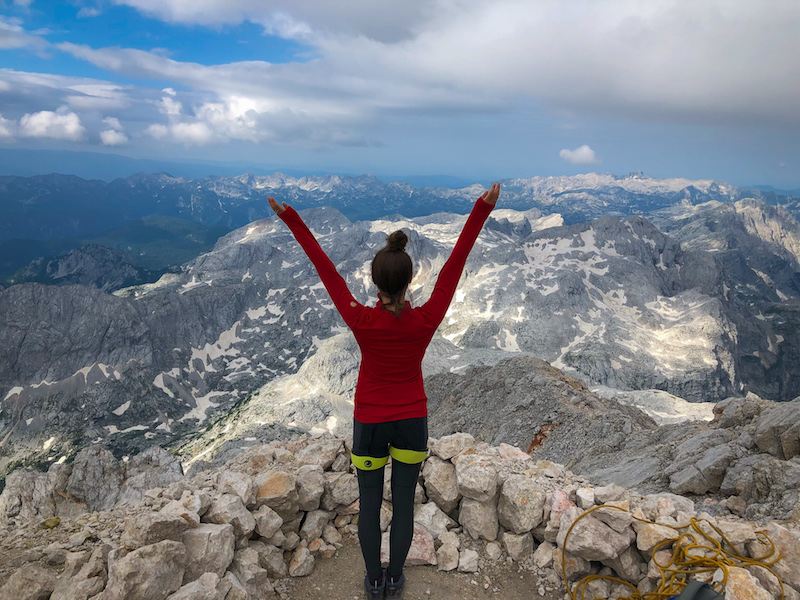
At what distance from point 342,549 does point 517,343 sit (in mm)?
176908

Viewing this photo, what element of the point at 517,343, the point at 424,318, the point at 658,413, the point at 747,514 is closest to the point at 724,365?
the point at 517,343

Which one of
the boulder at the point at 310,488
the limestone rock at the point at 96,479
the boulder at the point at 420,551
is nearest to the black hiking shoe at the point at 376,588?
the boulder at the point at 420,551

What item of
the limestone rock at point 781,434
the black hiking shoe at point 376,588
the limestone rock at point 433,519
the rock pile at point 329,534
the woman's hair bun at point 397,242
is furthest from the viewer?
the limestone rock at point 781,434

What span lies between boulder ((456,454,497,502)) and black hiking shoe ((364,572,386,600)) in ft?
7.96

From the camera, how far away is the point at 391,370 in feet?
18.1

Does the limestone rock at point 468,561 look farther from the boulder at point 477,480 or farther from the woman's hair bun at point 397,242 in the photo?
the woman's hair bun at point 397,242

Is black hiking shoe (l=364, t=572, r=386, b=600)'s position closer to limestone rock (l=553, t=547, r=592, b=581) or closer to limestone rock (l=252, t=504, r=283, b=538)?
limestone rock (l=252, t=504, r=283, b=538)

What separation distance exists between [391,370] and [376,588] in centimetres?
382

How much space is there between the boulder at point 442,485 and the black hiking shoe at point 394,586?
224 centimetres

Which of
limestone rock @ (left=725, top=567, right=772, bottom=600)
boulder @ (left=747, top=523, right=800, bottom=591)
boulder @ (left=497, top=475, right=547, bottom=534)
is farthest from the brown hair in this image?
boulder @ (left=747, top=523, right=800, bottom=591)

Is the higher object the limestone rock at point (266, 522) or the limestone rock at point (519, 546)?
the limestone rock at point (266, 522)

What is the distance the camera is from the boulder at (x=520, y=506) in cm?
802

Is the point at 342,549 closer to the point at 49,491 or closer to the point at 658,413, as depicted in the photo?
the point at 49,491

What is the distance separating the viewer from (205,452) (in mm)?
130375
